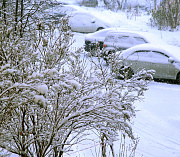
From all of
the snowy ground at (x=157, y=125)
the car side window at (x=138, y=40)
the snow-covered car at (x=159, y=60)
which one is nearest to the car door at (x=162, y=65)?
the snow-covered car at (x=159, y=60)

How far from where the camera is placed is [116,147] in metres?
6.88

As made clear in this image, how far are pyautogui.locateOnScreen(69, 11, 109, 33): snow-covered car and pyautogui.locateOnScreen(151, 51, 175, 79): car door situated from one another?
8.48m

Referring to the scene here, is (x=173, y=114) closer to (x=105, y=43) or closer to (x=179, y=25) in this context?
(x=105, y=43)

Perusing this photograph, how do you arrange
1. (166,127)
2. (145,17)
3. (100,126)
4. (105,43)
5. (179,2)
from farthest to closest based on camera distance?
(145,17), (179,2), (105,43), (166,127), (100,126)

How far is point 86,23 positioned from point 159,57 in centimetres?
975

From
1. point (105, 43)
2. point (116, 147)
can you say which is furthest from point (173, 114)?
point (105, 43)

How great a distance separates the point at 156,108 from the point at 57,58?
4.96m

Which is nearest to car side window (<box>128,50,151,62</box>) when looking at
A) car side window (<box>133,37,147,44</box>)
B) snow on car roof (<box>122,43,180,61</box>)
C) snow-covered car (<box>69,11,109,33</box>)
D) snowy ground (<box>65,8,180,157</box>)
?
snow on car roof (<box>122,43,180,61</box>)

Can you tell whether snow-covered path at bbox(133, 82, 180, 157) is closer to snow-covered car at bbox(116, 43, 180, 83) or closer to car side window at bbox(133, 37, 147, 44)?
snow-covered car at bbox(116, 43, 180, 83)

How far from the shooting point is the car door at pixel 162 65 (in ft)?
36.3

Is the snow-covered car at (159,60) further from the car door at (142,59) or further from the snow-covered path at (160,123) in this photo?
the snow-covered path at (160,123)

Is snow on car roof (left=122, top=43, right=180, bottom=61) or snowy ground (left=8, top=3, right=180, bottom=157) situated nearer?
snowy ground (left=8, top=3, right=180, bottom=157)

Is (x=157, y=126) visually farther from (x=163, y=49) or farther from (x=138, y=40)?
(x=138, y=40)

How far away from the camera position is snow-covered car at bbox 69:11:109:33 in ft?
63.6
